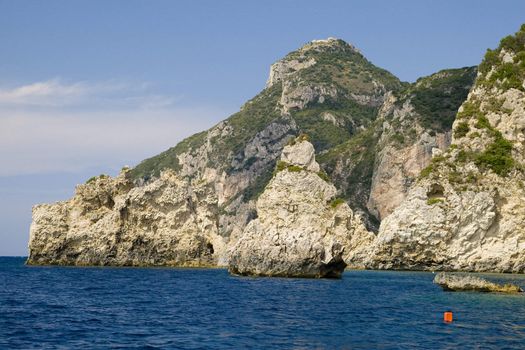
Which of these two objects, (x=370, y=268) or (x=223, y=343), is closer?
(x=223, y=343)

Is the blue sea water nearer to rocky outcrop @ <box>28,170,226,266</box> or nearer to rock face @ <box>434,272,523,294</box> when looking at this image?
rock face @ <box>434,272,523,294</box>

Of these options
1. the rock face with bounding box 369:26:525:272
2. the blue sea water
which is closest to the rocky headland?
the rock face with bounding box 369:26:525:272

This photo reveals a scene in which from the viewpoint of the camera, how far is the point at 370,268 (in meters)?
112

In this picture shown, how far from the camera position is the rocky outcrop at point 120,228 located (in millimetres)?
111812

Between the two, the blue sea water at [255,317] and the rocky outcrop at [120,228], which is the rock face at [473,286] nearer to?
the blue sea water at [255,317]

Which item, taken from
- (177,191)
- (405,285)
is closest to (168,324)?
(405,285)

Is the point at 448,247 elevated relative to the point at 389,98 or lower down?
lower down

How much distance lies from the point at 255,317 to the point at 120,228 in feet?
240

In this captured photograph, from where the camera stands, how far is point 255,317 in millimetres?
42281

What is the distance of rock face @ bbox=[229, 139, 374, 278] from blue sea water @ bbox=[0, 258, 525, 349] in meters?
7.91

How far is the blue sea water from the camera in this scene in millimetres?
32844

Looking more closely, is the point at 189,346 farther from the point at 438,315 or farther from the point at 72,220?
the point at 72,220

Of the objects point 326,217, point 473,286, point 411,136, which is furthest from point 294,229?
point 411,136

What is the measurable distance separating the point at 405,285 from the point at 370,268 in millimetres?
41866
